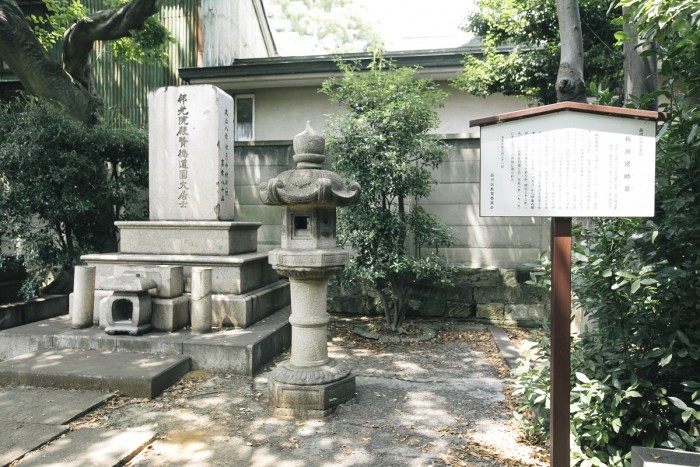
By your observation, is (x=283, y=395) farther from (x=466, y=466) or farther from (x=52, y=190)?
(x=52, y=190)

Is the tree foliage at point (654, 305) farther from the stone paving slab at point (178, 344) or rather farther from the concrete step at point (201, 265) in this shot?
the concrete step at point (201, 265)

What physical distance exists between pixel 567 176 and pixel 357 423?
2.82 meters

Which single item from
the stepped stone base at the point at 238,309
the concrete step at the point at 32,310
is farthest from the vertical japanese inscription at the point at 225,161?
the concrete step at the point at 32,310

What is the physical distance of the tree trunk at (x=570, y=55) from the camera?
15.5 ft

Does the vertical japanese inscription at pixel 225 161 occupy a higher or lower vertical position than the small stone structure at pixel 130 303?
higher

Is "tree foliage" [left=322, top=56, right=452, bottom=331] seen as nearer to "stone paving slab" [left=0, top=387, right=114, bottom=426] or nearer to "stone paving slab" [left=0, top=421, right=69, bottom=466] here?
"stone paving slab" [left=0, top=387, right=114, bottom=426]

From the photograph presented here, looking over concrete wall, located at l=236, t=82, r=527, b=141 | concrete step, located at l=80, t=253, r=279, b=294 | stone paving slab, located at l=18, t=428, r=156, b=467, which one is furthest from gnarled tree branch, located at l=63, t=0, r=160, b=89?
stone paving slab, located at l=18, t=428, r=156, b=467

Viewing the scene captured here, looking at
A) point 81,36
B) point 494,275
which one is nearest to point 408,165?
point 494,275

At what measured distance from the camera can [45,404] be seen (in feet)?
14.9

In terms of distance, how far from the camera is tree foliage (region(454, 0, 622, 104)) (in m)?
7.25

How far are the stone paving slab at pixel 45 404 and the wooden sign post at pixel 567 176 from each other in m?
4.07

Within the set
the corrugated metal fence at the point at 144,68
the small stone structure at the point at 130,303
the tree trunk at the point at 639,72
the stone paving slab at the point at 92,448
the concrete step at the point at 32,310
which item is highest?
the corrugated metal fence at the point at 144,68

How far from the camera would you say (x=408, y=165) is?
7090 millimetres

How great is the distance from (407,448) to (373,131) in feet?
15.1
